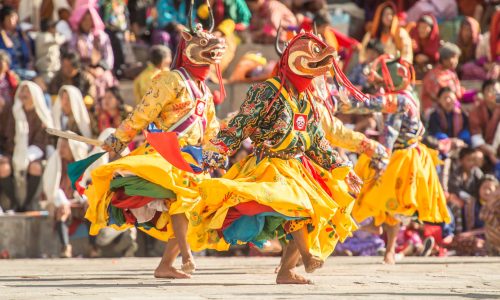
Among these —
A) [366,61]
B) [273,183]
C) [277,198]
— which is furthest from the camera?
[366,61]

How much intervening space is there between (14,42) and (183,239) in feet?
21.8

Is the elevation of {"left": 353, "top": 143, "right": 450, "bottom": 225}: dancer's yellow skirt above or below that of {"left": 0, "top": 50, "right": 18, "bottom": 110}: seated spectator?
below

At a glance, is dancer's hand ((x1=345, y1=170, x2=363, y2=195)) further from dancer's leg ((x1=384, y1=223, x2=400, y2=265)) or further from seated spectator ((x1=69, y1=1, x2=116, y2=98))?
seated spectator ((x1=69, y1=1, x2=116, y2=98))

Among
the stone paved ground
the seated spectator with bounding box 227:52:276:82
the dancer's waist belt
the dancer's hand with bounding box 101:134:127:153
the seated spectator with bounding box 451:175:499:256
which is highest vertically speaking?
the dancer's waist belt

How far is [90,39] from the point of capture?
52.7ft

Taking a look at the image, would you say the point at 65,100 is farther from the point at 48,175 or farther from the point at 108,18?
the point at 108,18

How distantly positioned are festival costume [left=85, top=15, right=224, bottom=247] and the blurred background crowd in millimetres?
2112

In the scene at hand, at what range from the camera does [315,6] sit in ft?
56.3

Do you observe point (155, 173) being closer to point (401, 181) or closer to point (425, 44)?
point (401, 181)

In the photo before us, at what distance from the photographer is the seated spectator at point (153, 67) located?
1371cm

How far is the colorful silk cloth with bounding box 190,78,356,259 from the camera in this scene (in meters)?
8.91

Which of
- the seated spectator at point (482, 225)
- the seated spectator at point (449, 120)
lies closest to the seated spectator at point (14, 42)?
the seated spectator at point (449, 120)

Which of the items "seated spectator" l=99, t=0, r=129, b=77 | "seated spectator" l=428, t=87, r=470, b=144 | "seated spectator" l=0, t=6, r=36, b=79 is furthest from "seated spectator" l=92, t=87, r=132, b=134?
"seated spectator" l=428, t=87, r=470, b=144

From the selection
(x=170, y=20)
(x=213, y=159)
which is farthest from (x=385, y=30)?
(x=213, y=159)
